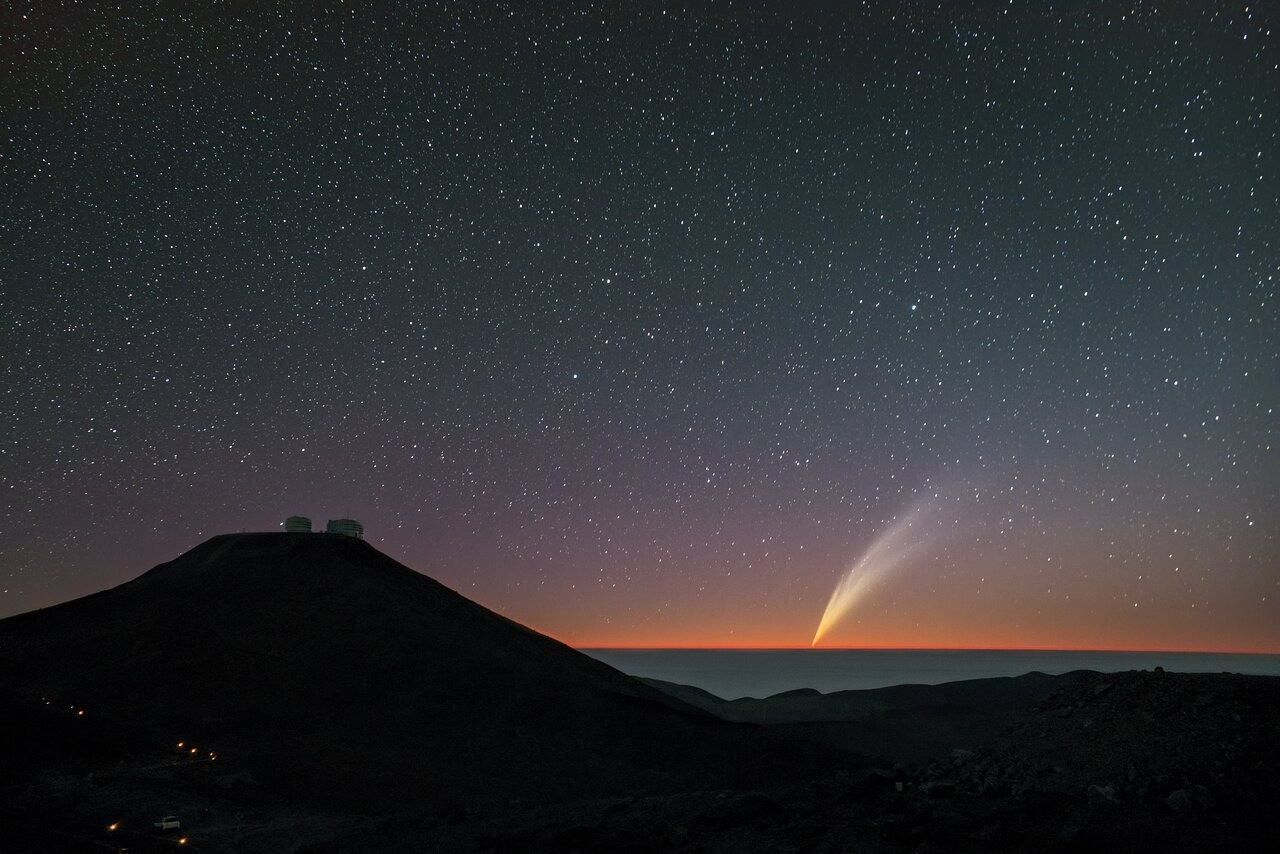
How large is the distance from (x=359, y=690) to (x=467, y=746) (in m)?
10.1

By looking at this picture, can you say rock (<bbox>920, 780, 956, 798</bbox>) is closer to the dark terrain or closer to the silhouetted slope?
the dark terrain

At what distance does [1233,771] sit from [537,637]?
188 feet

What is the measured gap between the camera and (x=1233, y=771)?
53.1 feet

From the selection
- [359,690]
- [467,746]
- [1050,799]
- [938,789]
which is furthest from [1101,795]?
[359,690]

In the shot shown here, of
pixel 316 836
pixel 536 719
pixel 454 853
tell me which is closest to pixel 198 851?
pixel 316 836

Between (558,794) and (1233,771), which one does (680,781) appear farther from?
(1233,771)

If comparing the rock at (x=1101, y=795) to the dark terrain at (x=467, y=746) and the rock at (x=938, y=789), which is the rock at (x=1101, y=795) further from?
the rock at (x=938, y=789)

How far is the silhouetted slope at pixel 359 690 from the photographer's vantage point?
128 ft

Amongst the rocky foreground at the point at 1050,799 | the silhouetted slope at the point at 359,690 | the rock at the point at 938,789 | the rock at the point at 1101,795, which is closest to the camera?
the rocky foreground at the point at 1050,799

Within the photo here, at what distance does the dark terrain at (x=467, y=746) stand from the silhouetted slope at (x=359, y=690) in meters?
0.21

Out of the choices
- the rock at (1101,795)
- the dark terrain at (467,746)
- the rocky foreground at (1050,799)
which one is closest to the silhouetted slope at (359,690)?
the dark terrain at (467,746)

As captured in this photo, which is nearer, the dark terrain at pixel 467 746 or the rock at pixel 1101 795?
the rock at pixel 1101 795

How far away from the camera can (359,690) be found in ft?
161

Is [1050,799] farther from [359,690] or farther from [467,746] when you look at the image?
[359,690]
